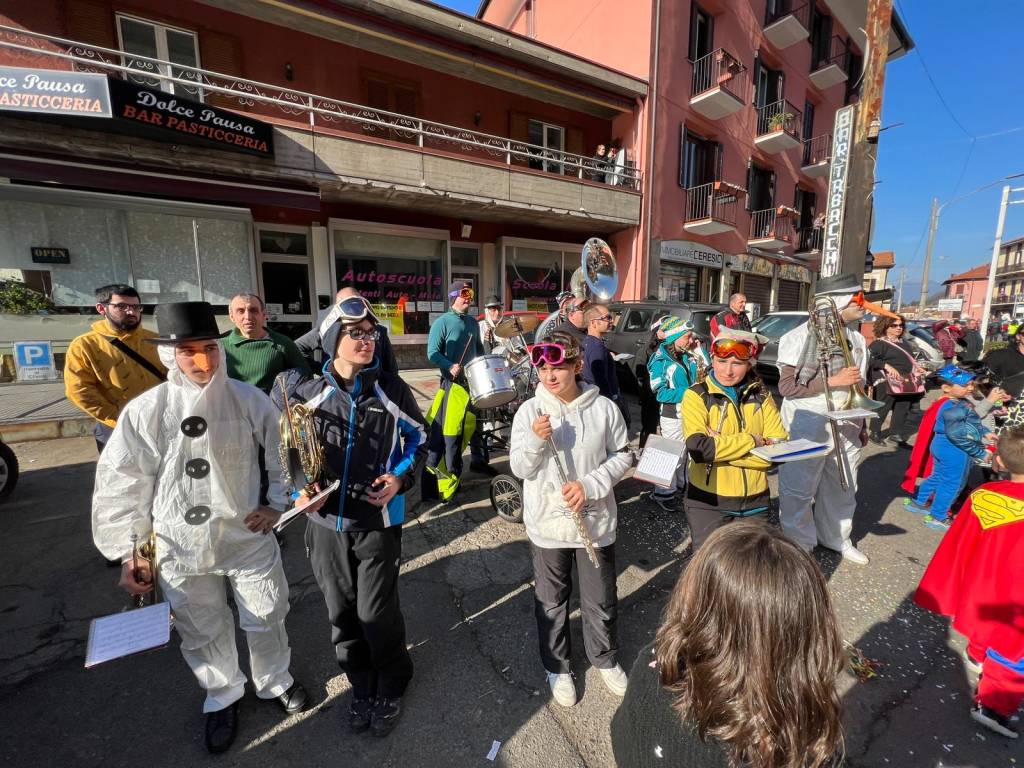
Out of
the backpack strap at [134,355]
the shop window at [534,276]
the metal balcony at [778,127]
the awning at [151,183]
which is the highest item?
the metal balcony at [778,127]

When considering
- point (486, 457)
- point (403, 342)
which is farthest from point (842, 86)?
point (486, 457)

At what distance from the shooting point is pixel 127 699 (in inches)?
87.2

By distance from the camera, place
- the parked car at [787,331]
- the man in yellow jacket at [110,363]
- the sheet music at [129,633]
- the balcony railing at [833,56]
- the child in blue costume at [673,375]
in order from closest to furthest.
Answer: the sheet music at [129,633] → the man in yellow jacket at [110,363] → the child in blue costume at [673,375] → the parked car at [787,331] → the balcony railing at [833,56]

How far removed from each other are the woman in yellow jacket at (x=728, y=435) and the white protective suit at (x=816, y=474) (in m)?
0.95

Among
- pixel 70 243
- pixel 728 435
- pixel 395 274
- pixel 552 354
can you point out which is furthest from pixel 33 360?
pixel 728 435

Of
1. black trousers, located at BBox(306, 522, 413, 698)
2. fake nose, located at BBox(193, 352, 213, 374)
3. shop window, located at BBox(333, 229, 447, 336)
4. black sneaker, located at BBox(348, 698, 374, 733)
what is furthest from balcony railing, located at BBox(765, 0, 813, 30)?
black sneaker, located at BBox(348, 698, 374, 733)

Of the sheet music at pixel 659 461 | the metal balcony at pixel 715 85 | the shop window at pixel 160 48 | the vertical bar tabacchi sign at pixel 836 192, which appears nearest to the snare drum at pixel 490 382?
the sheet music at pixel 659 461

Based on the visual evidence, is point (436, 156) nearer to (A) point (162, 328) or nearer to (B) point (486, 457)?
(B) point (486, 457)

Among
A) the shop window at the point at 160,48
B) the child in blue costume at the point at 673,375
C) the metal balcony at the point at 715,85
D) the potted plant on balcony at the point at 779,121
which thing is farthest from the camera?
the potted plant on balcony at the point at 779,121

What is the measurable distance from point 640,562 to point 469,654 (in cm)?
158

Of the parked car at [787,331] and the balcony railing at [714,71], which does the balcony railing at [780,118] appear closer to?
the balcony railing at [714,71]

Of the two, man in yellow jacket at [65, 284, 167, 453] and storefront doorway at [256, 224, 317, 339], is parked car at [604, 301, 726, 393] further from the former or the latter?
storefront doorway at [256, 224, 317, 339]

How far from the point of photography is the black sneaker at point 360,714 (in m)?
2.06

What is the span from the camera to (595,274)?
4.71m
